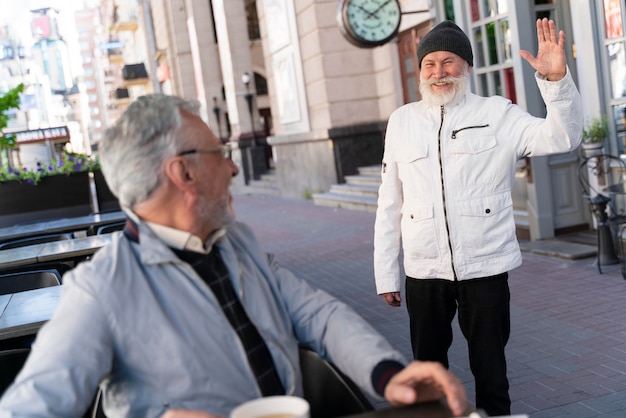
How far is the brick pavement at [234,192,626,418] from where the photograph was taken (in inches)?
171

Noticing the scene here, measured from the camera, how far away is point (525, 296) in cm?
656

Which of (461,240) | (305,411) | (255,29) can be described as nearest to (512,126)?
(461,240)

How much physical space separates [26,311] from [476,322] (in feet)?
6.31

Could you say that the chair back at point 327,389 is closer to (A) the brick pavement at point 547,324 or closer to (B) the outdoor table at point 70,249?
(A) the brick pavement at point 547,324

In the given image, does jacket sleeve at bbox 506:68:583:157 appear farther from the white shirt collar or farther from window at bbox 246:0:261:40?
window at bbox 246:0:261:40

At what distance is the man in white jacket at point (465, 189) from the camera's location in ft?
10.7

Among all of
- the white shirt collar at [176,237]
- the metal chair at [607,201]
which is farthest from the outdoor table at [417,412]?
the metal chair at [607,201]

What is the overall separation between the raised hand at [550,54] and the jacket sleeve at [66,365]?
194 cm

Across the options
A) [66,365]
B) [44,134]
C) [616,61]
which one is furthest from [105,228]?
[44,134]

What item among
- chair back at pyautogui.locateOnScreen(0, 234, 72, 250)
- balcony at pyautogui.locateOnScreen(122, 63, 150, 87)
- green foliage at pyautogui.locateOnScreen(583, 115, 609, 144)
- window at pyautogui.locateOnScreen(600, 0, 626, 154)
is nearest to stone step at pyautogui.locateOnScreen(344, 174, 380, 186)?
green foliage at pyautogui.locateOnScreen(583, 115, 609, 144)

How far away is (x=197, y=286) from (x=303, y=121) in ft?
48.5

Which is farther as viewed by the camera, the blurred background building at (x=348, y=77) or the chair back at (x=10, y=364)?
the blurred background building at (x=348, y=77)

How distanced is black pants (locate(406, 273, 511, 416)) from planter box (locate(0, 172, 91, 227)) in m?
7.11

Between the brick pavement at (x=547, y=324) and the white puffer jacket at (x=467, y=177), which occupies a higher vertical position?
the white puffer jacket at (x=467, y=177)
